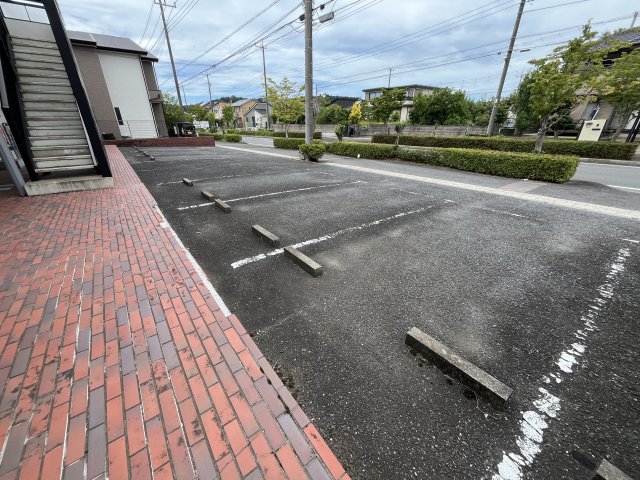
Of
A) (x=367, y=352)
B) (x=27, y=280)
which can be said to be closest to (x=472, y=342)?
(x=367, y=352)

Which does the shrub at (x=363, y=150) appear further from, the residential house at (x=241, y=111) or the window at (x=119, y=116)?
the residential house at (x=241, y=111)

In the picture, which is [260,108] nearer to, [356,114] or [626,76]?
[356,114]

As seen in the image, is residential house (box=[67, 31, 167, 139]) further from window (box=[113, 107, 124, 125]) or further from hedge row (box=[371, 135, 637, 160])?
hedge row (box=[371, 135, 637, 160])

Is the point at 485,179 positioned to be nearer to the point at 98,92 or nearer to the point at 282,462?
the point at 282,462

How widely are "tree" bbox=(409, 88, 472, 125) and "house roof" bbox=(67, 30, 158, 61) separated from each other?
102 feet

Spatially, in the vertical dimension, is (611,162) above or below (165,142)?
below

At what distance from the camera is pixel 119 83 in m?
21.8

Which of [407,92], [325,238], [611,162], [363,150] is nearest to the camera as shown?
[325,238]

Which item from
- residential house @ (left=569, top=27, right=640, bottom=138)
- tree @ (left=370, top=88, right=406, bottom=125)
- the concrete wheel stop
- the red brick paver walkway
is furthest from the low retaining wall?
residential house @ (left=569, top=27, right=640, bottom=138)

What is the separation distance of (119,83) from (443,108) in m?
35.0

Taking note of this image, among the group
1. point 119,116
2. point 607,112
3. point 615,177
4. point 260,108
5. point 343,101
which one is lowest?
point 615,177

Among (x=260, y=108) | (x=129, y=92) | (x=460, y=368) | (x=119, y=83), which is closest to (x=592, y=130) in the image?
(x=460, y=368)

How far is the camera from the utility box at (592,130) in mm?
20484

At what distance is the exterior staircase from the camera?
6.71m
